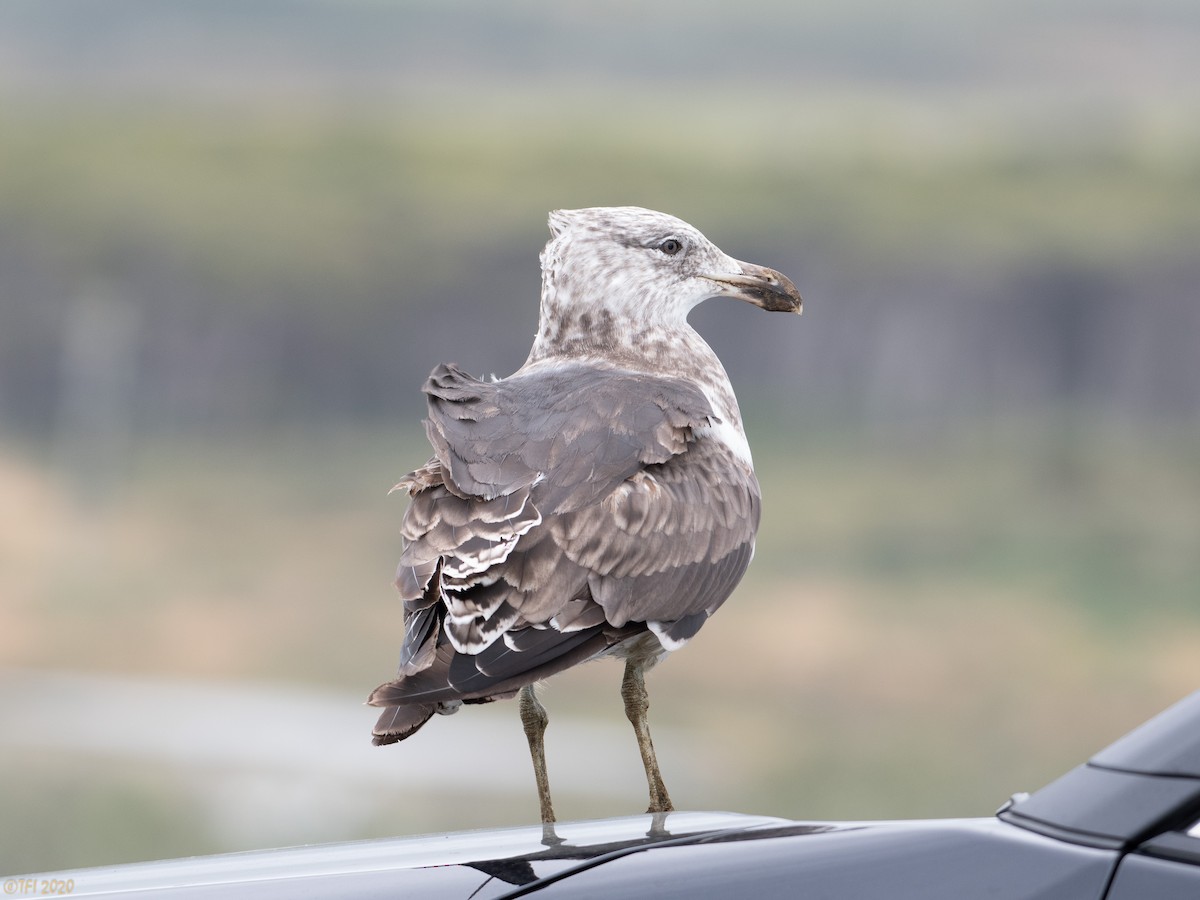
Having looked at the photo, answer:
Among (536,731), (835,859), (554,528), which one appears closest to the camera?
(835,859)

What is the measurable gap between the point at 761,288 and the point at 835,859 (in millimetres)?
1909

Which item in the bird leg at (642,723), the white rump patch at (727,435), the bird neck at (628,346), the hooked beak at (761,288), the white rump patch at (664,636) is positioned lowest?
the bird leg at (642,723)

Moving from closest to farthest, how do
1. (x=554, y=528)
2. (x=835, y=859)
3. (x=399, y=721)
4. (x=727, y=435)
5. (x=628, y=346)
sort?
1. (x=835, y=859)
2. (x=399, y=721)
3. (x=554, y=528)
4. (x=727, y=435)
5. (x=628, y=346)

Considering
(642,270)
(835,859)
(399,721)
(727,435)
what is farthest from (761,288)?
(835,859)

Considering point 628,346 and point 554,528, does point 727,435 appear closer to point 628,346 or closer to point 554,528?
point 628,346

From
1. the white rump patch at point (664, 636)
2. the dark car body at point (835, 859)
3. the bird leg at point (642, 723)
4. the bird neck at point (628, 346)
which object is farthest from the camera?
the bird neck at point (628, 346)

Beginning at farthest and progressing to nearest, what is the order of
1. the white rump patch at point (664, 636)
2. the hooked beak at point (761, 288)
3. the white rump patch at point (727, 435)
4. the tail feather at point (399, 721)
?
the hooked beak at point (761, 288), the white rump patch at point (727, 435), the white rump patch at point (664, 636), the tail feather at point (399, 721)

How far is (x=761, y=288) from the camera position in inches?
156

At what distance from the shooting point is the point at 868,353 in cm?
2580

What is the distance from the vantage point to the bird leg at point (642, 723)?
340cm

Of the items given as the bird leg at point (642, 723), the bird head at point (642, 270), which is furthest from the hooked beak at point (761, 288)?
the bird leg at point (642, 723)

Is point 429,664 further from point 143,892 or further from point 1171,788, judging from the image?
point 1171,788

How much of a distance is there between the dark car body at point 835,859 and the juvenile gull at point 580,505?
423 millimetres

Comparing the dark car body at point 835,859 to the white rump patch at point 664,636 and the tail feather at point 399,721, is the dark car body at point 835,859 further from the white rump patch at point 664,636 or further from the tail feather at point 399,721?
the white rump patch at point 664,636
